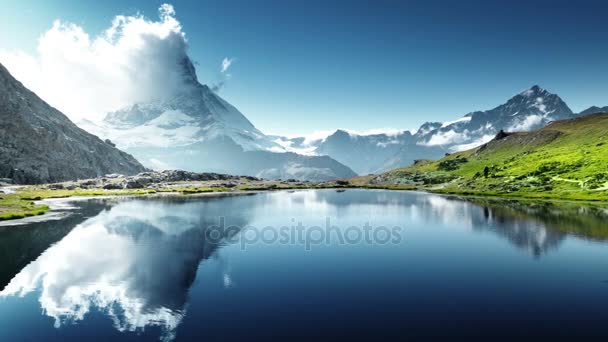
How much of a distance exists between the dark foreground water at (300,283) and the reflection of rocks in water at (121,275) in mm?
208

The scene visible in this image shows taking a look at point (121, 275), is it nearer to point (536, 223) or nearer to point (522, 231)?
point (522, 231)

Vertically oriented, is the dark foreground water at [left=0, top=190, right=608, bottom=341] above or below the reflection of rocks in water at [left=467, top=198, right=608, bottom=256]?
below

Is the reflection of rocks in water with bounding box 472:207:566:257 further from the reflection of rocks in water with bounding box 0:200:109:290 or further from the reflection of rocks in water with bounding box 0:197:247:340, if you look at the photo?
the reflection of rocks in water with bounding box 0:200:109:290

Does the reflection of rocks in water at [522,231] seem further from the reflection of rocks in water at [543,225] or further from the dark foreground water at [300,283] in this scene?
the dark foreground water at [300,283]

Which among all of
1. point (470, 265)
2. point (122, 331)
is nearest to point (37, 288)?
point (122, 331)

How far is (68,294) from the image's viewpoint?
40.2 m

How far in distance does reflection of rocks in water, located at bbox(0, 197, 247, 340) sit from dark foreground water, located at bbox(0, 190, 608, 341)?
21cm

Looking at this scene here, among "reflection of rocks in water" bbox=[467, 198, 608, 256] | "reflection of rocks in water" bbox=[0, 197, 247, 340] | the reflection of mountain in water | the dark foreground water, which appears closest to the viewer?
the dark foreground water

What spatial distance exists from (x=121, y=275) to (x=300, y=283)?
22495 mm

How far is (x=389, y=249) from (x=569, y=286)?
2696 centimetres

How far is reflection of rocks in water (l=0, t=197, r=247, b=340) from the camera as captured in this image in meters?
34.8

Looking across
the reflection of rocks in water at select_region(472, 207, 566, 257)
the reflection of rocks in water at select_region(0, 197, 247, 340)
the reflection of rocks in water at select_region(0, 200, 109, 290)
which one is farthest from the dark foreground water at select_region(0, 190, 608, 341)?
the reflection of rocks in water at select_region(472, 207, 566, 257)

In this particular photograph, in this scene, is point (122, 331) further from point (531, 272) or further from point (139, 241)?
point (531, 272)

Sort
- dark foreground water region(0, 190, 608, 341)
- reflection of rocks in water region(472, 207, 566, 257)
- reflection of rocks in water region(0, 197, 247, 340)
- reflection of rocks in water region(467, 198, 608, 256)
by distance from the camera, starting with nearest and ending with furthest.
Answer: dark foreground water region(0, 190, 608, 341) → reflection of rocks in water region(0, 197, 247, 340) → reflection of rocks in water region(472, 207, 566, 257) → reflection of rocks in water region(467, 198, 608, 256)
